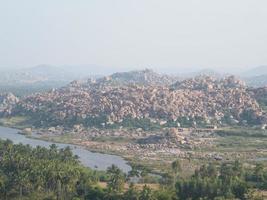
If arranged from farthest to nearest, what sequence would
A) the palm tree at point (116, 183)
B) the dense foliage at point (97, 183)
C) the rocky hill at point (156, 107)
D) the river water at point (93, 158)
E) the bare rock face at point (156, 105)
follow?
the bare rock face at point (156, 105)
the rocky hill at point (156, 107)
the river water at point (93, 158)
the palm tree at point (116, 183)
the dense foliage at point (97, 183)

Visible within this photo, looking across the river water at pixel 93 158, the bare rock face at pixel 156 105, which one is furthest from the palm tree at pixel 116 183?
the bare rock face at pixel 156 105

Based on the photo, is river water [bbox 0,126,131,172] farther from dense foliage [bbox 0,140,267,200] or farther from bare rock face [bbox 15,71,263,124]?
bare rock face [bbox 15,71,263,124]

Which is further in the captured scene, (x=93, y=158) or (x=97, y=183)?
(x=93, y=158)

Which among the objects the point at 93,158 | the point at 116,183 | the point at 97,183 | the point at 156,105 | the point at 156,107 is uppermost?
the point at 156,105

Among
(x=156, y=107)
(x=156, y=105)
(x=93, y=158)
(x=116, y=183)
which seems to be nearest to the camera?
(x=116, y=183)

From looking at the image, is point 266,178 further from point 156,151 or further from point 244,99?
point 244,99

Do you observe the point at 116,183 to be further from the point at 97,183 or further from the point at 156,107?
the point at 156,107

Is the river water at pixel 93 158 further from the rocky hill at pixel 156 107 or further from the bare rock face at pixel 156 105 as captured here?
the bare rock face at pixel 156 105

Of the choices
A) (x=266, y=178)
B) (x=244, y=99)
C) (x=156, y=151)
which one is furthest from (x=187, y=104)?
(x=266, y=178)

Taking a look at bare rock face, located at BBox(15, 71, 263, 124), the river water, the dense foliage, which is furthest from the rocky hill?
the dense foliage

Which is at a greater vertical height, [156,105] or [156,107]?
[156,105]

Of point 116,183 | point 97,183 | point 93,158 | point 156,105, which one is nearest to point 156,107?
point 156,105
